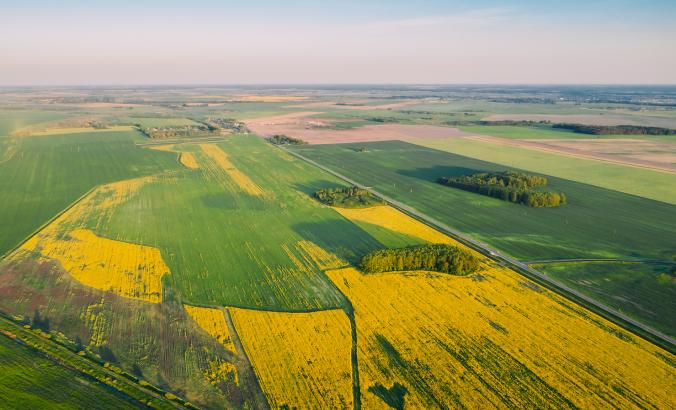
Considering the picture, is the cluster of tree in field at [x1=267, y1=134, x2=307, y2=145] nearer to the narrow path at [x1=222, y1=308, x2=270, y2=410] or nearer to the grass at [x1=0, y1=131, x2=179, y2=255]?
the grass at [x1=0, y1=131, x2=179, y2=255]

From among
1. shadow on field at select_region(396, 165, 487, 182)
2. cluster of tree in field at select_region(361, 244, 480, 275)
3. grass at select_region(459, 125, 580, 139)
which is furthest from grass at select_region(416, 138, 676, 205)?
cluster of tree in field at select_region(361, 244, 480, 275)

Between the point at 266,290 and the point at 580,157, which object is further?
the point at 580,157

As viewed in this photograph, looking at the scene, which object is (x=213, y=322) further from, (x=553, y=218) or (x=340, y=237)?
(x=553, y=218)

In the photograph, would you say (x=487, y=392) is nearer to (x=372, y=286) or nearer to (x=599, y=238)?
(x=372, y=286)

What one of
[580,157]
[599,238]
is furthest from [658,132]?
[599,238]

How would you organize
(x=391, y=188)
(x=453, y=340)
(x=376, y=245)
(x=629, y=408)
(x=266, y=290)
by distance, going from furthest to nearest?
(x=391, y=188) → (x=376, y=245) → (x=266, y=290) → (x=453, y=340) → (x=629, y=408)

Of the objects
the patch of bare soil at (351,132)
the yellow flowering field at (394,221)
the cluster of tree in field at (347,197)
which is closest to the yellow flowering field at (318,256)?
the yellow flowering field at (394,221)
